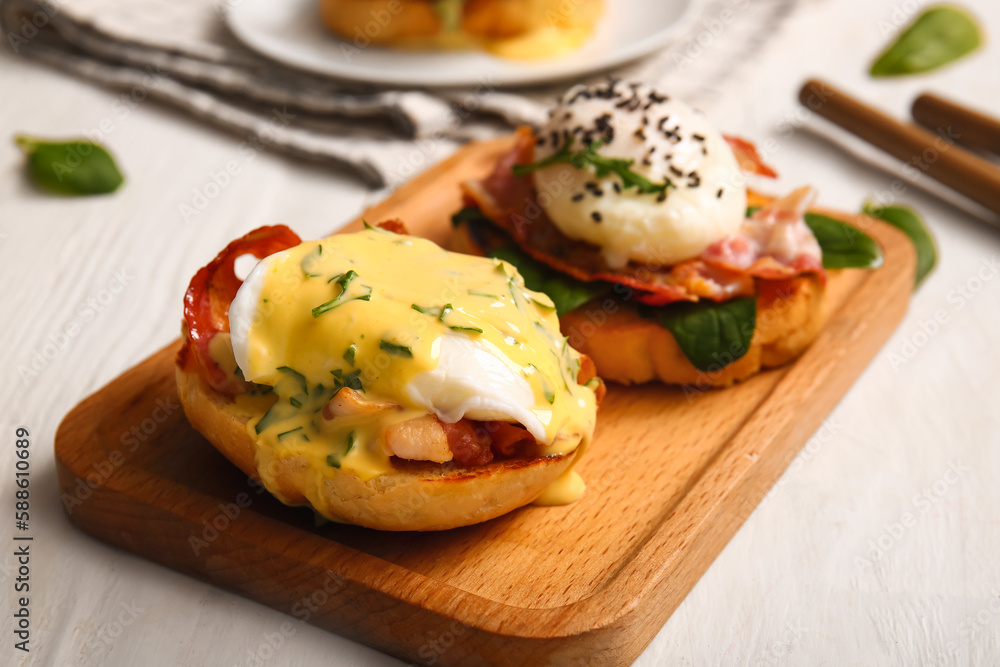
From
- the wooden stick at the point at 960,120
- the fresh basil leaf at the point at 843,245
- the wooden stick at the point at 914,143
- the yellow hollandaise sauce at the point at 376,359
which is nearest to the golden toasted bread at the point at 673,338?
the fresh basil leaf at the point at 843,245

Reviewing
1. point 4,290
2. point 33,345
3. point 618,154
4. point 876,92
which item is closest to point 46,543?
point 33,345

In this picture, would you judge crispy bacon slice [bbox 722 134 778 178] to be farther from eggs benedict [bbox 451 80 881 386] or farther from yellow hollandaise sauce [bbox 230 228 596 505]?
yellow hollandaise sauce [bbox 230 228 596 505]

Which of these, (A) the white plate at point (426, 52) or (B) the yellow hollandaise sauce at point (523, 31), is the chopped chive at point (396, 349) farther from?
(B) the yellow hollandaise sauce at point (523, 31)

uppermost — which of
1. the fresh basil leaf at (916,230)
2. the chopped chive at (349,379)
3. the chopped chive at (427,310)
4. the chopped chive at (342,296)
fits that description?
the fresh basil leaf at (916,230)

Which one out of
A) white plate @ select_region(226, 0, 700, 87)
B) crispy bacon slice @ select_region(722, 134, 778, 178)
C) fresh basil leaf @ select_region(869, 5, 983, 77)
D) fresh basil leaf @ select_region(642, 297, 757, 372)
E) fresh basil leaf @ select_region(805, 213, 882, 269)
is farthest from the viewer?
fresh basil leaf @ select_region(869, 5, 983, 77)

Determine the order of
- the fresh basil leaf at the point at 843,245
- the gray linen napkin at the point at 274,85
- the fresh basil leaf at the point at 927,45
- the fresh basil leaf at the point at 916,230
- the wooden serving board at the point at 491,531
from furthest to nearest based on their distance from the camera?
1. the fresh basil leaf at the point at 927,45
2. the gray linen napkin at the point at 274,85
3. the fresh basil leaf at the point at 916,230
4. the fresh basil leaf at the point at 843,245
5. the wooden serving board at the point at 491,531

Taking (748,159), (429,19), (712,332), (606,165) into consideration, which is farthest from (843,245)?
(429,19)

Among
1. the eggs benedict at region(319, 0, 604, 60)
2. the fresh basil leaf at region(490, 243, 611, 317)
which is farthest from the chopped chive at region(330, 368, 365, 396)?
the eggs benedict at region(319, 0, 604, 60)

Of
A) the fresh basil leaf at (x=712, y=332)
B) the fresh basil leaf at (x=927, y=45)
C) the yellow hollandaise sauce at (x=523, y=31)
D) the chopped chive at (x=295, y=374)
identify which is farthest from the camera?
the fresh basil leaf at (x=927, y=45)
